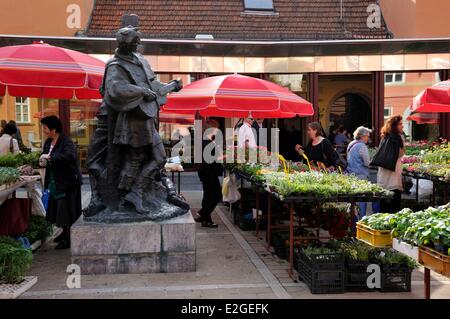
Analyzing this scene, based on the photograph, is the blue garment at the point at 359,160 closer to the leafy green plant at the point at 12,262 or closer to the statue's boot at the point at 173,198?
the statue's boot at the point at 173,198

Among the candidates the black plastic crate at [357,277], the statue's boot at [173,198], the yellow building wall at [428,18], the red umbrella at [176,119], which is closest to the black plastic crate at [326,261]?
the black plastic crate at [357,277]

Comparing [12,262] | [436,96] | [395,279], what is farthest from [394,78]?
[12,262]

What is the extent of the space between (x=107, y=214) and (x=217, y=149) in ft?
11.7

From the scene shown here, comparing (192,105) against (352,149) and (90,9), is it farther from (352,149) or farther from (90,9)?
(90,9)

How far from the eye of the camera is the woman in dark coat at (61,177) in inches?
305

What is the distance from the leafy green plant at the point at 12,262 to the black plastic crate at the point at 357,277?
3.43 metres

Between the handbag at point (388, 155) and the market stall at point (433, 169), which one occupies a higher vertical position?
the handbag at point (388, 155)

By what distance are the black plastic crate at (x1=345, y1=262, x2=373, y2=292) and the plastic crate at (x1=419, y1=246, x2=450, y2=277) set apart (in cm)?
161

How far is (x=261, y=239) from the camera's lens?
8.87m

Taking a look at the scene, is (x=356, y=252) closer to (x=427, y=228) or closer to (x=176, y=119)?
(x=427, y=228)

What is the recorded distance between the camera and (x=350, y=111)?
20.2m

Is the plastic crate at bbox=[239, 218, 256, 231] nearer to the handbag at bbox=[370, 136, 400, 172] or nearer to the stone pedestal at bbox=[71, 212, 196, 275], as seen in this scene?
the handbag at bbox=[370, 136, 400, 172]

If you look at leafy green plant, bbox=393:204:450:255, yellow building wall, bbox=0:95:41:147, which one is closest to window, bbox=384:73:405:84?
yellow building wall, bbox=0:95:41:147

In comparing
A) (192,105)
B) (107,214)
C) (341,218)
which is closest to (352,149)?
(341,218)
